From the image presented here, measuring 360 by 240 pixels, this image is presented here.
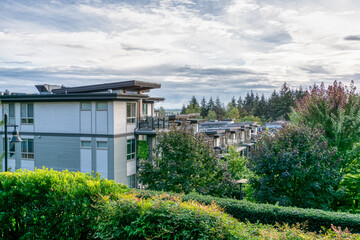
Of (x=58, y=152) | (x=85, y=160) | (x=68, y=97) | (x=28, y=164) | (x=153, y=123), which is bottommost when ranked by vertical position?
(x=28, y=164)

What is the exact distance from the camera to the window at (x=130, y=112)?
22062 millimetres

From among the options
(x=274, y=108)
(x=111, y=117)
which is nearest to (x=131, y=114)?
(x=111, y=117)

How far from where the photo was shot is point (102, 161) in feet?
69.2

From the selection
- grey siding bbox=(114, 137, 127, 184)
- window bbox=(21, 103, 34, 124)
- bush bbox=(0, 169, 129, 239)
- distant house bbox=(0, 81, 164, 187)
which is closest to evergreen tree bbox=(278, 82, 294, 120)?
distant house bbox=(0, 81, 164, 187)

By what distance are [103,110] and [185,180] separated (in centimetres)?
941

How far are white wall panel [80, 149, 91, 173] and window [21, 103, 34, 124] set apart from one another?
5284 mm

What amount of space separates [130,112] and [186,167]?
30.7 ft

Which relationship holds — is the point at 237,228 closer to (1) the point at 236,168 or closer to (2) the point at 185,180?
(2) the point at 185,180

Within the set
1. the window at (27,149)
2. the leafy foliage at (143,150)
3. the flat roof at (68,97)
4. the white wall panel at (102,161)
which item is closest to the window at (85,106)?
the flat roof at (68,97)

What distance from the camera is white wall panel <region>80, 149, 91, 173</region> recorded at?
2148 centimetres

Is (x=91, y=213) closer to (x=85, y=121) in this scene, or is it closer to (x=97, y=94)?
(x=97, y=94)

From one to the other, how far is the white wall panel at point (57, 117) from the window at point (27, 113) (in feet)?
1.47

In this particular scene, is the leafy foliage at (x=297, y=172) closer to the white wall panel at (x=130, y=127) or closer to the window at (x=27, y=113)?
the white wall panel at (x=130, y=127)

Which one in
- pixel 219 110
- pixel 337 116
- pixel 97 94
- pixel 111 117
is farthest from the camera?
pixel 219 110
